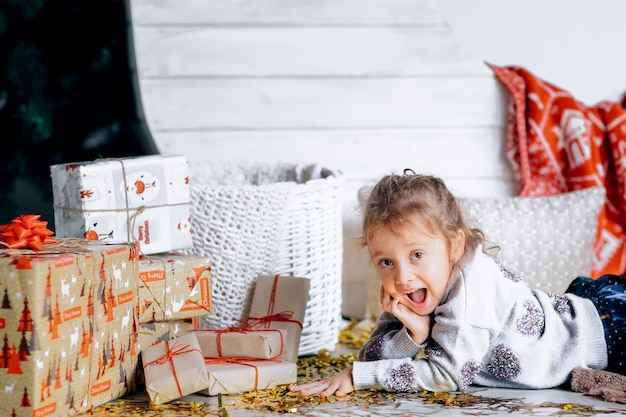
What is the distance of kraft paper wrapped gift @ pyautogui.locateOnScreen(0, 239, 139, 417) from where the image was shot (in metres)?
1.13

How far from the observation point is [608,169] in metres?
2.17

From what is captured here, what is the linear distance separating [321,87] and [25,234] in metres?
1.13

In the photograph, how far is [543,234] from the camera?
201 centimetres

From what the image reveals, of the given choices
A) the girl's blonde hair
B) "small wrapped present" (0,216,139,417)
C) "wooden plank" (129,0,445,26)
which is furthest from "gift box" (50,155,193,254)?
"wooden plank" (129,0,445,26)

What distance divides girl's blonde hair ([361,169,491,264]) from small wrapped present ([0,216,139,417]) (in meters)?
0.41

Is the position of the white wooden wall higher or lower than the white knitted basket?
higher

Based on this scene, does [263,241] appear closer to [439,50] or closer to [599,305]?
[599,305]

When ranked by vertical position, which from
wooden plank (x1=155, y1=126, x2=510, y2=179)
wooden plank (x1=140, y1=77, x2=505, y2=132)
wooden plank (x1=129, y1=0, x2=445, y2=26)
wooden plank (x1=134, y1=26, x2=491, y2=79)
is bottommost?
wooden plank (x1=155, y1=126, x2=510, y2=179)

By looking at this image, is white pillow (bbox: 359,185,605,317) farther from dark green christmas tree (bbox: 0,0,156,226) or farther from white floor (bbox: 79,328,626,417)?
dark green christmas tree (bbox: 0,0,156,226)

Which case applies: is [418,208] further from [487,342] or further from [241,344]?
[241,344]

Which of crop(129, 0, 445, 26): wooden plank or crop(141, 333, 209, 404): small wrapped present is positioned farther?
crop(129, 0, 445, 26): wooden plank

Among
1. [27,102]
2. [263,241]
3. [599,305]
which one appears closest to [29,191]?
[27,102]

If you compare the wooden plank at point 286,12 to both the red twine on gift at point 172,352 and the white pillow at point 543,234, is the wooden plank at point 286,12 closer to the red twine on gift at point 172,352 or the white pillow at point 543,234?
the white pillow at point 543,234

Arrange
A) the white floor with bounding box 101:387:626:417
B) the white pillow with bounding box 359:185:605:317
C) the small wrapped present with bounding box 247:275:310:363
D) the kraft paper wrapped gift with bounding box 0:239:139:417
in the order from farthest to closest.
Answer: the white pillow with bounding box 359:185:605:317
the small wrapped present with bounding box 247:275:310:363
the white floor with bounding box 101:387:626:417
the kraft paper wrapped gift with bounding box 0:239:139:417
